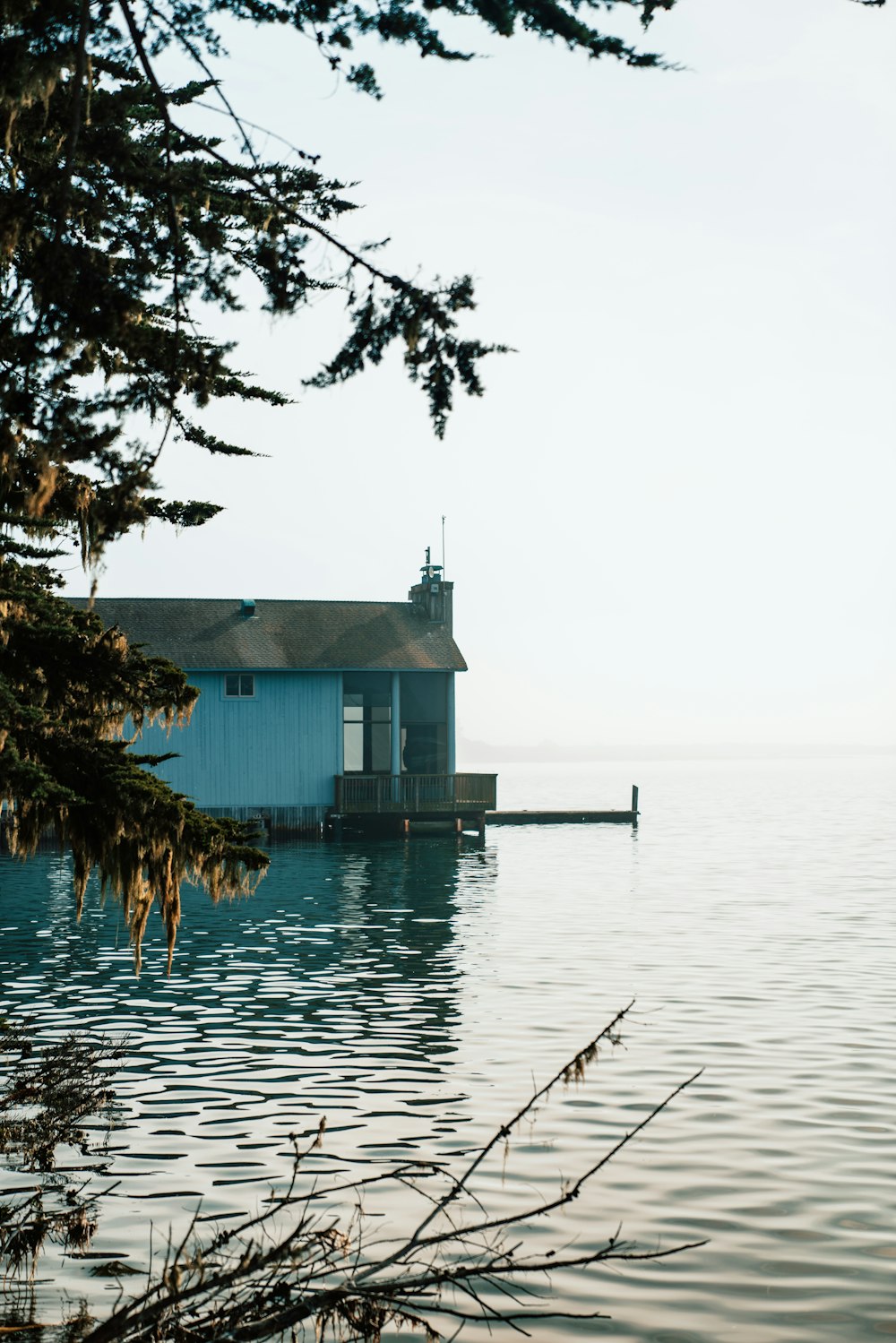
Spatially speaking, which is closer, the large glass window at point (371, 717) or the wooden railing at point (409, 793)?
the wooden railing at point (409, 793)

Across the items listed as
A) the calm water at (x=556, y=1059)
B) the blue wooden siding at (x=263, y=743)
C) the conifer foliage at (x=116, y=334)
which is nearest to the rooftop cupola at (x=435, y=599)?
the blue wooden siding at (x=263, y=743)

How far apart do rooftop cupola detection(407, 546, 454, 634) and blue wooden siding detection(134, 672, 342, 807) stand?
5.18m

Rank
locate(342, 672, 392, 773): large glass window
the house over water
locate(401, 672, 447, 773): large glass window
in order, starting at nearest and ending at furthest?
1. the house over water
2. locate(401, 672, 447, 773): large glass window
3. locate(342, 672, 392, 773): large glass window

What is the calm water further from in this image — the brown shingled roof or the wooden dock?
the wooden dock

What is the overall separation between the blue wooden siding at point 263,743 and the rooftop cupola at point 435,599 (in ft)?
17.0

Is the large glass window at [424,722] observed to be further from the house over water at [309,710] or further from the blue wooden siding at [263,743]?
the blue wooden siding at [263,743]

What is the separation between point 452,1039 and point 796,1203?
6.44 metres

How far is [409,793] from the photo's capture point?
A: 48594 millimetres

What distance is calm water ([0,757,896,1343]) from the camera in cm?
915

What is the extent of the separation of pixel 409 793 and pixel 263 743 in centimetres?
510

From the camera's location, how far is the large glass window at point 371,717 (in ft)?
168

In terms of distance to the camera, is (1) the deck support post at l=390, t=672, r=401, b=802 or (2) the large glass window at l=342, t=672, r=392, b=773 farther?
(2) the large glass window at l=342, t=672, r=392, b=773

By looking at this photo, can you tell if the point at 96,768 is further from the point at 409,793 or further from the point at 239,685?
the point at 409,793

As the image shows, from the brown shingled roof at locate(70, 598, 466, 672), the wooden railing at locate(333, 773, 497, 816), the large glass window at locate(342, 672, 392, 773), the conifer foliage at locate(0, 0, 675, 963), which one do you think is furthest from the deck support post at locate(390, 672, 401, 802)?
the conifer foliage at locate(0, 0, 675, 963)
